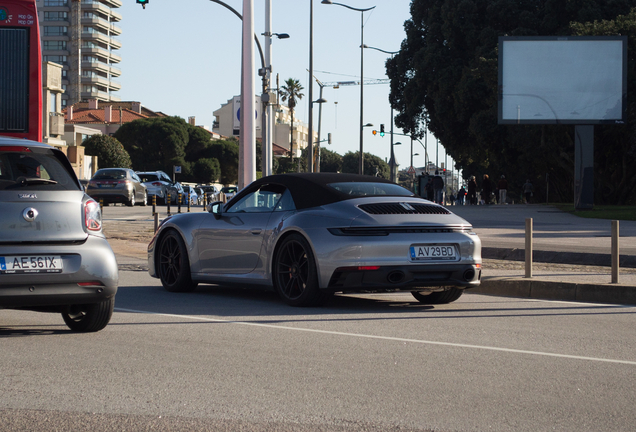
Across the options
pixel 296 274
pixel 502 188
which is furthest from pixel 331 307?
pixel 502 188

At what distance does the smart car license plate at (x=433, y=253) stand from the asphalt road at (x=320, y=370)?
1.87 feet

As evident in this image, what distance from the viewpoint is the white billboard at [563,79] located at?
99.1 feet

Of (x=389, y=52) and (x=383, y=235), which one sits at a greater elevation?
(x=389, y=52)

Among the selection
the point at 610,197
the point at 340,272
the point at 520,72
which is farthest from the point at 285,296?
the point at 610,197

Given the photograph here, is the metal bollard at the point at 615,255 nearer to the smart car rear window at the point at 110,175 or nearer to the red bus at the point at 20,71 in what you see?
the red bus at the point at 20,71

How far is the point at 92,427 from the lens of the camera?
418cm

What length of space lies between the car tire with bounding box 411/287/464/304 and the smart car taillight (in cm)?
388

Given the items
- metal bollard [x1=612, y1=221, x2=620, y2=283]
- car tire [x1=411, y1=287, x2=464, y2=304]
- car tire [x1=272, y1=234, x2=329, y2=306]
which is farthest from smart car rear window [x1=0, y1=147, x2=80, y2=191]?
metal bollard [x1=612, y1=221, x2=620, y2=283]

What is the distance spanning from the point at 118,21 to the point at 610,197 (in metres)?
120

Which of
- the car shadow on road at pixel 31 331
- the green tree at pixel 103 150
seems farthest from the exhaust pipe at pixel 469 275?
the green tree at pixel 103 150

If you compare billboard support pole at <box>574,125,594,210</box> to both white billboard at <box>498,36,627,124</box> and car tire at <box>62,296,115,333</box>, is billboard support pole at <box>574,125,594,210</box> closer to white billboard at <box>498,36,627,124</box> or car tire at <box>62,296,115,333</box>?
white billboard at <box>498,36,627,124</box>

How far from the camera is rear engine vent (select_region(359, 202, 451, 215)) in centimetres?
838

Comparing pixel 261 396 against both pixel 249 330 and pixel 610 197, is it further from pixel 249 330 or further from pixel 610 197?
pixel 610 197

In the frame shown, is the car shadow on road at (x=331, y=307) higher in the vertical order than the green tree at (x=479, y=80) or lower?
lower
